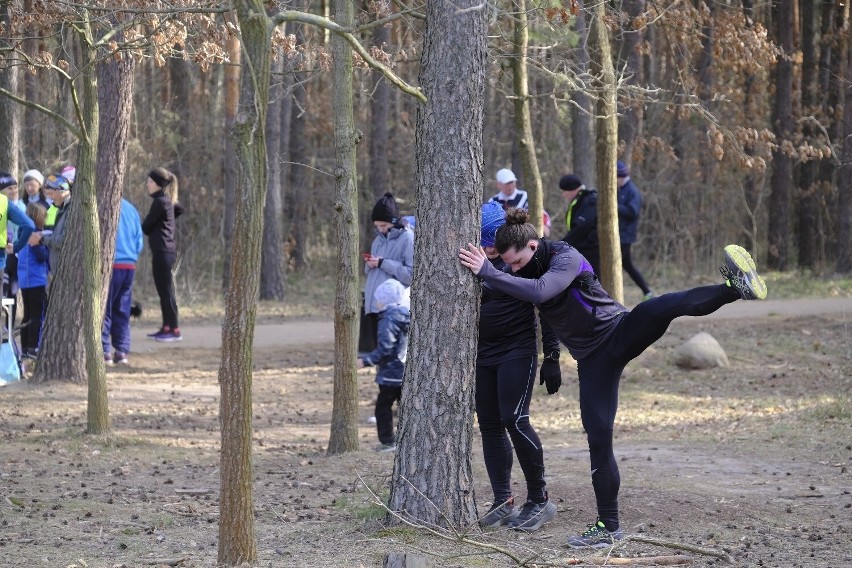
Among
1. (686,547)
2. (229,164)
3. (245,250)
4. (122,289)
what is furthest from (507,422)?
(229,164)

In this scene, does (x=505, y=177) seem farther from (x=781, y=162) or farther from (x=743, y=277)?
(x=781, y=162)

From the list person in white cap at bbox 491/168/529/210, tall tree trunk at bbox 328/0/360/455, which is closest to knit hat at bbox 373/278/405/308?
tall tree trunk at bbox 328/0/360/455

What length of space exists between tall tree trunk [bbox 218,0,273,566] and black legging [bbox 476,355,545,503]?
5.30 feet

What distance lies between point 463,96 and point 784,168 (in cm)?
1841

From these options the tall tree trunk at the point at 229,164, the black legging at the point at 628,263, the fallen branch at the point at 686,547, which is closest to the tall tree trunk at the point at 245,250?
the fallen branch at the point at 686,547

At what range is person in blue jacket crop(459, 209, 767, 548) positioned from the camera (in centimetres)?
577

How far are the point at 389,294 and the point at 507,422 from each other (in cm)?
260

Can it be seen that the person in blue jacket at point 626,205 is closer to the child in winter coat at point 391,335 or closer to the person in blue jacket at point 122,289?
the person in blue jacket at point 122,289

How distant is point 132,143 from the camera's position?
20875 mm

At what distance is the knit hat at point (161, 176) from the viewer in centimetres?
1316

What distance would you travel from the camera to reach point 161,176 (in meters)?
13.2

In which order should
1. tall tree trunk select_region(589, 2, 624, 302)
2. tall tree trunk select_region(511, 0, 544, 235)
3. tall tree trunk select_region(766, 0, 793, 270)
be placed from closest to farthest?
tall tree trunk select_region(511, 0, 544, 235) < tall tree trunk select_region(589, 2, 624, 302) < tall tree trunk select_region(766, 0, 793, 270)

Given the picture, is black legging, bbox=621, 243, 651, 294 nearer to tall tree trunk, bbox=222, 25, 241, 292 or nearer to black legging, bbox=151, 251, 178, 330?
black legging, bbox=151, 251, 178, 330

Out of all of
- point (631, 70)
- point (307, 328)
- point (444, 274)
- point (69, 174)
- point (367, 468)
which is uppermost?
point (631, 70)
